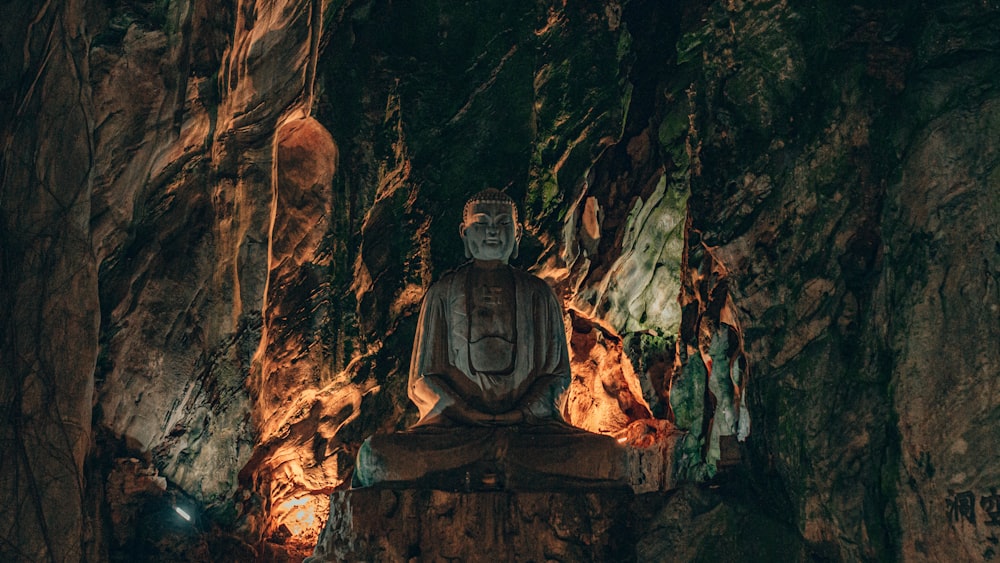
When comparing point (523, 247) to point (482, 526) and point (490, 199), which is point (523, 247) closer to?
point (490, 199)

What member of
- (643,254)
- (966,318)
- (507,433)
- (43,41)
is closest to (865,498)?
(966,318)

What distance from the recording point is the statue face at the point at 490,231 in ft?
26.9

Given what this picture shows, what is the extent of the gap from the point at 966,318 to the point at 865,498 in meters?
1.14

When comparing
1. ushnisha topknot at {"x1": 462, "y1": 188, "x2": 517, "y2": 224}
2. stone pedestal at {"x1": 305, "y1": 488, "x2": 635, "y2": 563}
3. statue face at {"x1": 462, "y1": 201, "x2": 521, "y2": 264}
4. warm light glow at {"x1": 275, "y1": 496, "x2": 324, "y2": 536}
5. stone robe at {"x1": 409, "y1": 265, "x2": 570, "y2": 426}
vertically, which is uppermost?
ushnisha topknot at {"x1": 462, "y1": 188, "x2": 517, "y2": 224}

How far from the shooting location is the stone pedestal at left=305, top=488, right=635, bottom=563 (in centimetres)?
684

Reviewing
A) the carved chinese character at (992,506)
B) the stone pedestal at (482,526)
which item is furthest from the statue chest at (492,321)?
the carved chinese character at (992,506)

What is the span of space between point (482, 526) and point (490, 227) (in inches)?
81.1

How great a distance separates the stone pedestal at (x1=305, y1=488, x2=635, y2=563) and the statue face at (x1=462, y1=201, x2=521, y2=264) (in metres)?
1.79

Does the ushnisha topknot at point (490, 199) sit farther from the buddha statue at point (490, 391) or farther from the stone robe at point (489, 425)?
the stone robe at point (489, 425)

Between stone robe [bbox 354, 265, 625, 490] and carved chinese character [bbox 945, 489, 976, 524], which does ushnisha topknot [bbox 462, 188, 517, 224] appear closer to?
stone robe [bbox 354, 265, 625, 490]

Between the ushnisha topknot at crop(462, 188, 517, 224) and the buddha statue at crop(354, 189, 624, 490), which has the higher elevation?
the ushnisha topknot at crop(462, 188, 517, 224)

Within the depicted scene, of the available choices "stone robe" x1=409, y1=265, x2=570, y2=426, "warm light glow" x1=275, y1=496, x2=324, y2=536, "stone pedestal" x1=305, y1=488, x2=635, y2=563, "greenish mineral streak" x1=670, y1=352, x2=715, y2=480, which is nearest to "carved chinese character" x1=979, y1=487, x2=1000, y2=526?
"stone pedestal" x1=305, y1=488, x2=635, y2=563

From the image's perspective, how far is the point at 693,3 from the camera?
11.0 meters

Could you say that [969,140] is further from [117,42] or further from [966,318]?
[117,42]
